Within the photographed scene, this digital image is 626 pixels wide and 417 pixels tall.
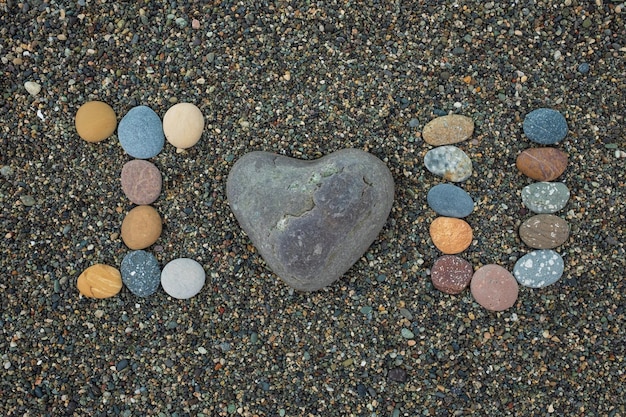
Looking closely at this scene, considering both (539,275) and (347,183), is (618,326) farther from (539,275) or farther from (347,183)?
(347,183)

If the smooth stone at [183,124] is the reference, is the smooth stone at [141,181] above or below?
below

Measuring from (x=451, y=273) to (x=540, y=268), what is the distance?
32cm

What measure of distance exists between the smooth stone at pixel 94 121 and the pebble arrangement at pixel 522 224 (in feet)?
3.80

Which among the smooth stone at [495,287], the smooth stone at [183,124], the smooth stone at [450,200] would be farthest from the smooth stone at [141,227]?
the smooth stone at [495,287]

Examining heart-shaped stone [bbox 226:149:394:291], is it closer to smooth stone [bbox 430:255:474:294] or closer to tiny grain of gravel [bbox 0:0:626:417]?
tiny grain of gravel [bbox 0:0:626:417]

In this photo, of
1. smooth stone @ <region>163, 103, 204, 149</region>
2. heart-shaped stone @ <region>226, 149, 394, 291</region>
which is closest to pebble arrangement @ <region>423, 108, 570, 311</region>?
heart-shaped stone @ <region>226, 149, 394, 291</region>

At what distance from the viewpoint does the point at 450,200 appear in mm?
1894

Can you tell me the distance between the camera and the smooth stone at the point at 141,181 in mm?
1947

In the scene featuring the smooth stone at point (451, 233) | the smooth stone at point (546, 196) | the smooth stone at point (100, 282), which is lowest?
the smooth stone at point (100, 282)

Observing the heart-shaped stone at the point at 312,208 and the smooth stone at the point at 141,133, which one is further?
the smooth stone at the point at 141,133

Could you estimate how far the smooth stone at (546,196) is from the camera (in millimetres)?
1893

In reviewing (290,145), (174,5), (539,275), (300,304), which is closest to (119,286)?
(300,304)

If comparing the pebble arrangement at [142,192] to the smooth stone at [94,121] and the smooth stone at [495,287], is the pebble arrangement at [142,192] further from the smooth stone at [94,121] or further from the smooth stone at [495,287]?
the smooth stone at [495,287]

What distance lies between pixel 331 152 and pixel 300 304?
57cm
